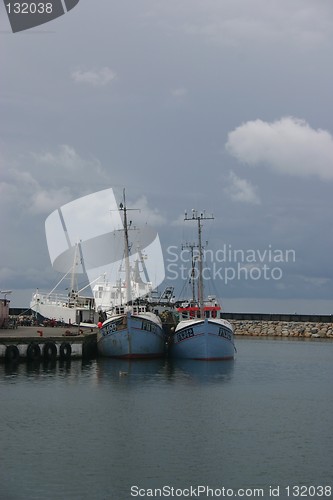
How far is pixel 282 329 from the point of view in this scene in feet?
377

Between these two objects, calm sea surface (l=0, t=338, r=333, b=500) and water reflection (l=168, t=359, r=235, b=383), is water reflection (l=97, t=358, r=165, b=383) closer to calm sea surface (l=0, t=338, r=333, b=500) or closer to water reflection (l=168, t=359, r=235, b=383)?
calm sea surface (l=0, t=338, r=333, b=500)

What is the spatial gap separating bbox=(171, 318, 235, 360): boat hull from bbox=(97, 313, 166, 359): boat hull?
94.0 inches

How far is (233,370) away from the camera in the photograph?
A: 5600cm

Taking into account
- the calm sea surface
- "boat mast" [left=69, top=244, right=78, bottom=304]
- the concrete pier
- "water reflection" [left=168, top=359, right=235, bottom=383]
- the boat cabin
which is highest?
"boat mast" [left=69, top=244, right=78, bottom=304]

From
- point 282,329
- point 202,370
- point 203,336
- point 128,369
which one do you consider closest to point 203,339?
point 203,336

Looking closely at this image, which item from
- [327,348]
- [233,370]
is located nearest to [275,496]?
[233,370]

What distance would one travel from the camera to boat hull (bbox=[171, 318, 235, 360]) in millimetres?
58397

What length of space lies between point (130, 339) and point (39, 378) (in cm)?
1352

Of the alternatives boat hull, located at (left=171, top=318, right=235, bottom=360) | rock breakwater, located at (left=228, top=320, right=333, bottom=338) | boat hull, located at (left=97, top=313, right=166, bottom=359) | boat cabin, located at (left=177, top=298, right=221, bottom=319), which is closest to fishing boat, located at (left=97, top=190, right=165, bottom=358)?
boat hull, located at (left=97, top=313, right=166, bottom=359)

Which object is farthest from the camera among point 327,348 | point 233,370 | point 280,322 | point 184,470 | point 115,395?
point 280,322

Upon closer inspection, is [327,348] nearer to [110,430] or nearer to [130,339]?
[130,339]

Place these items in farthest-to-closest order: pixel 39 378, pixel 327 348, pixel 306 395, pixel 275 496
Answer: pixel 327 348 < pixel 39 378 < pixel 306 395 < pixel 275 496

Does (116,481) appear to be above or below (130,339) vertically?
below

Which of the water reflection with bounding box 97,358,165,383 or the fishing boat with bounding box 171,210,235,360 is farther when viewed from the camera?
the fishing boat with bounding box 171,210,235,360
